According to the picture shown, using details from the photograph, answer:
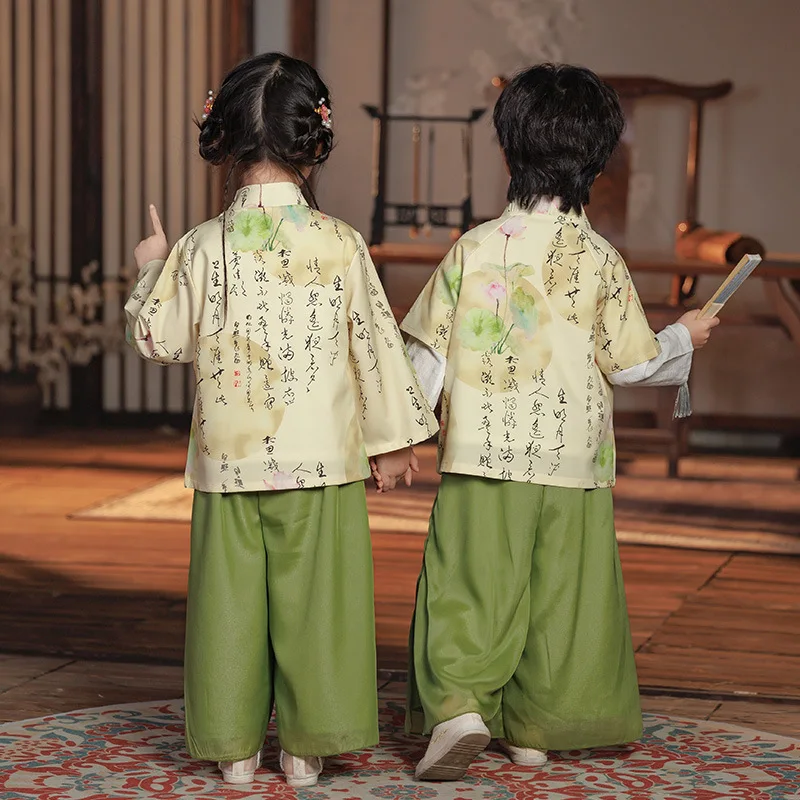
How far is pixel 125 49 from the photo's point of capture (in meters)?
5.95

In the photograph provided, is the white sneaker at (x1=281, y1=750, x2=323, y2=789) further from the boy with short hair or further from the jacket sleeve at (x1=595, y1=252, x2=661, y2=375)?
the jacket sleeve at (x1=595, y1=252, x2=661, y2=375)

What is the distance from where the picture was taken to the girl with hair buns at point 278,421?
1.97 m

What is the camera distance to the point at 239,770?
2.04 m

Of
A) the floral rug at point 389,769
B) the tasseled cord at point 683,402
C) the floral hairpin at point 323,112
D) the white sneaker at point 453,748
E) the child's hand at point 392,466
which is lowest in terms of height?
the floral rug at point 389,769

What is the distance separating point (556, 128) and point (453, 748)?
0.82 m

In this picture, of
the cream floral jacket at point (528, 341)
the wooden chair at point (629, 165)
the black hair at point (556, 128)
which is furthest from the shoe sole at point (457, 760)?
the wooden chair at point (629, 165)

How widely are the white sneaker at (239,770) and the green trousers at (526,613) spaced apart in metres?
0.24

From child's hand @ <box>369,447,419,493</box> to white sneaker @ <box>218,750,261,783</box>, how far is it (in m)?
0.40

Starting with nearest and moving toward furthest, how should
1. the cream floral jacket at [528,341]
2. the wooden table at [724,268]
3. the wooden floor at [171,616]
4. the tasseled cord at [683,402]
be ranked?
the cream floral jacket at [528,341]
the tasseled cord at [683,402]
the wooden floor at [171,616]
the wooden table at [724,268]

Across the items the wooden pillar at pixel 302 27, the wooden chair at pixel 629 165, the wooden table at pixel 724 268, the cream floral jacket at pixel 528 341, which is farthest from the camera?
the wooden pillar at pixel 302 27

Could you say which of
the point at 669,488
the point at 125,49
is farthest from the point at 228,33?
the point at 669,488

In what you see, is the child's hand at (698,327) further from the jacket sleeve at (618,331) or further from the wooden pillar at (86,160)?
the wooden pillar at (86,160)

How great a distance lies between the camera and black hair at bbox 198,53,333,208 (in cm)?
196

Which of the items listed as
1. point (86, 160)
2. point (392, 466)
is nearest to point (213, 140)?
point (392, 466)
